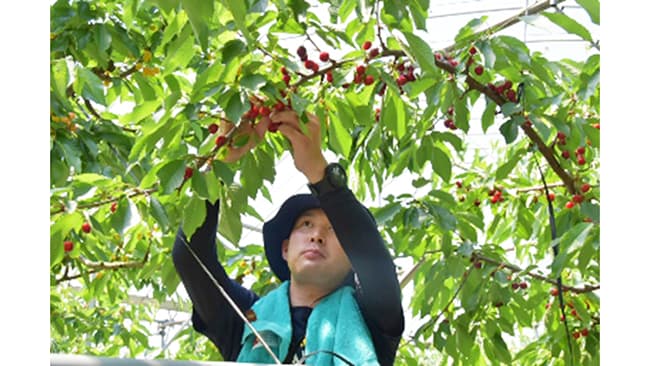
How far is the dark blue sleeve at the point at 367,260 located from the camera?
1.34 metres

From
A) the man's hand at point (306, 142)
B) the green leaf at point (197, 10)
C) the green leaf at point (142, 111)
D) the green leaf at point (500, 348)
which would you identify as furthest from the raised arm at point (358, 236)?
the green leaf at point (500, 348)

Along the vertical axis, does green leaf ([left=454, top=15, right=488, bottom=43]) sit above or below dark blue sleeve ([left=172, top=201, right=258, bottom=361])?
above

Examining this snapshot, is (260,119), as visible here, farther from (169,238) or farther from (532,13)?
(169,238)

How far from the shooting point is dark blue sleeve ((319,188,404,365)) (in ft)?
4.40

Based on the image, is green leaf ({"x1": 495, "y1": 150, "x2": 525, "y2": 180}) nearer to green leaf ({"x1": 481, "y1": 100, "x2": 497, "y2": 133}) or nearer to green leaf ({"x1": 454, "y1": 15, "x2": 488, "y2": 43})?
green leaf ({"x1": 481, "y1": 100, "x2": 497, "y2": 133})

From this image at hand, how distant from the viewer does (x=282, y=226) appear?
1555 millimetres

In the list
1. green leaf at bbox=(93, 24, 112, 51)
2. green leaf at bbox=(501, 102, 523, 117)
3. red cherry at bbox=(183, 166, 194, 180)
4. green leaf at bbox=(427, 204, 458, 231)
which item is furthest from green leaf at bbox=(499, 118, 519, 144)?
green leaf at bbox=(93, 24, 112, 51)

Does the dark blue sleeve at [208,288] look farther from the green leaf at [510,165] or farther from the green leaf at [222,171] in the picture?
the green leaf at [510,165]

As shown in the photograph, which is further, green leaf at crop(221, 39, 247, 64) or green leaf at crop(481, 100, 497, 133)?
green leaf at crop(481, 100, 497, 133)

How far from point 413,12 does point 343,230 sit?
35 centimetres

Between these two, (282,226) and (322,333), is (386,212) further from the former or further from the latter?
(322,333)
